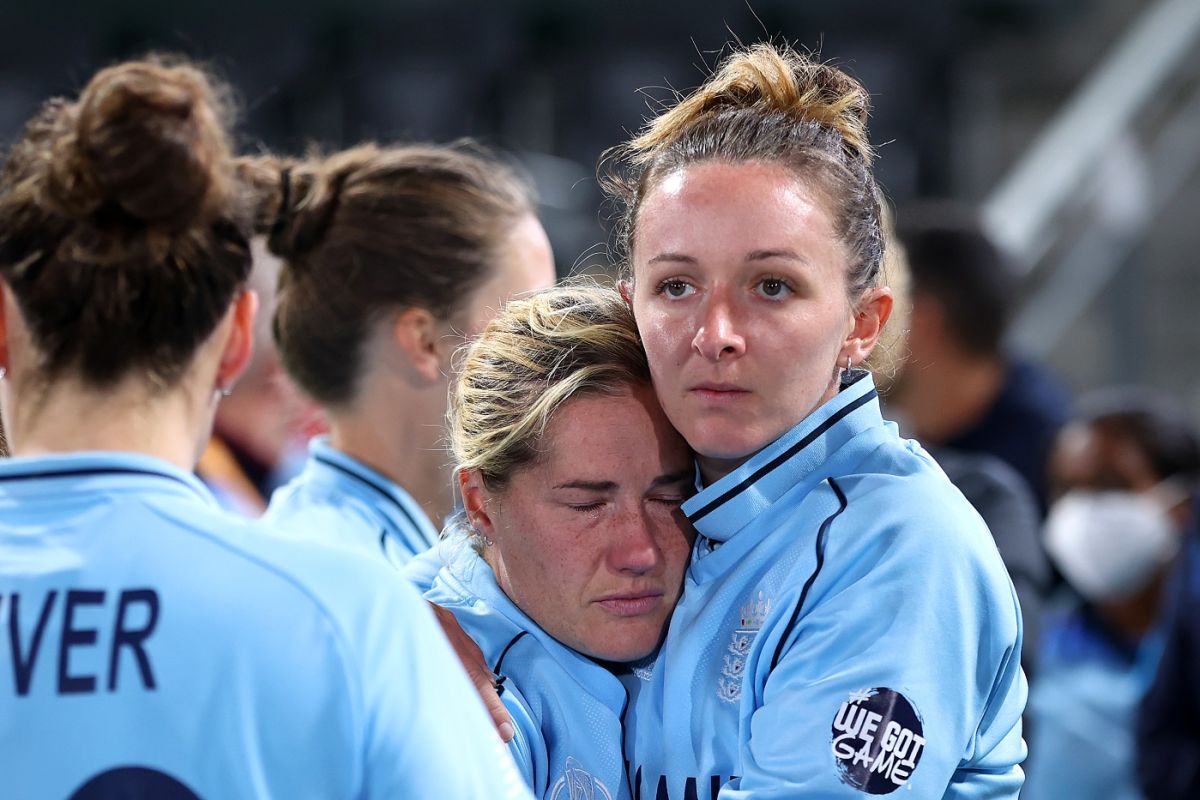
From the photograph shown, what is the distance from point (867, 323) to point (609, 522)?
1.23 ft

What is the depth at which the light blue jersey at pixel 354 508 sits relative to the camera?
2133mm

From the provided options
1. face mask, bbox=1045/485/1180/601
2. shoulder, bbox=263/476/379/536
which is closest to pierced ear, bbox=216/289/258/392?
shoulder, bbox=263/476/379/536

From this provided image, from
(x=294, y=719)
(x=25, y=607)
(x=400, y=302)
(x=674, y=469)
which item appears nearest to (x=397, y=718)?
(x=294, y=719)

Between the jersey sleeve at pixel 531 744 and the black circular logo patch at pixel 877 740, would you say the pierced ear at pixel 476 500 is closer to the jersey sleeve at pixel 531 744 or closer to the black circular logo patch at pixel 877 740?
the jersey sleeve at pixel 531 744

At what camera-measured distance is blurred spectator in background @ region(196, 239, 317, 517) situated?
2.98 meters

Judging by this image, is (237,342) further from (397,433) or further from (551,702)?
(397,433)

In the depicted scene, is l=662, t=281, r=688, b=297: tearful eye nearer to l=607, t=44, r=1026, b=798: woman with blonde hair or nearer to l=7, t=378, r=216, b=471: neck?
l=607, t=44, r=1026, b=798: woman with blonde hair

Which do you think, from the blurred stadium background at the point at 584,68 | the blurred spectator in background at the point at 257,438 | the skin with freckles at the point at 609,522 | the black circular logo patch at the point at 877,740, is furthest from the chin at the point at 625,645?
the blurred stadium background at the point at 584,68

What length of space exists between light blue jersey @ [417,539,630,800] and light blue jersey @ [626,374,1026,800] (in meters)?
0.03

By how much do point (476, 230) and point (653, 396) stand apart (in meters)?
0.63

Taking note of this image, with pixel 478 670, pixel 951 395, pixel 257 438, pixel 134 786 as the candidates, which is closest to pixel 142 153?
pixel 134 786

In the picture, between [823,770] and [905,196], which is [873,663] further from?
[905,196]

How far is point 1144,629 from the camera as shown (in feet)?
13.8

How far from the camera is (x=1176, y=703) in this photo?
3707mm
